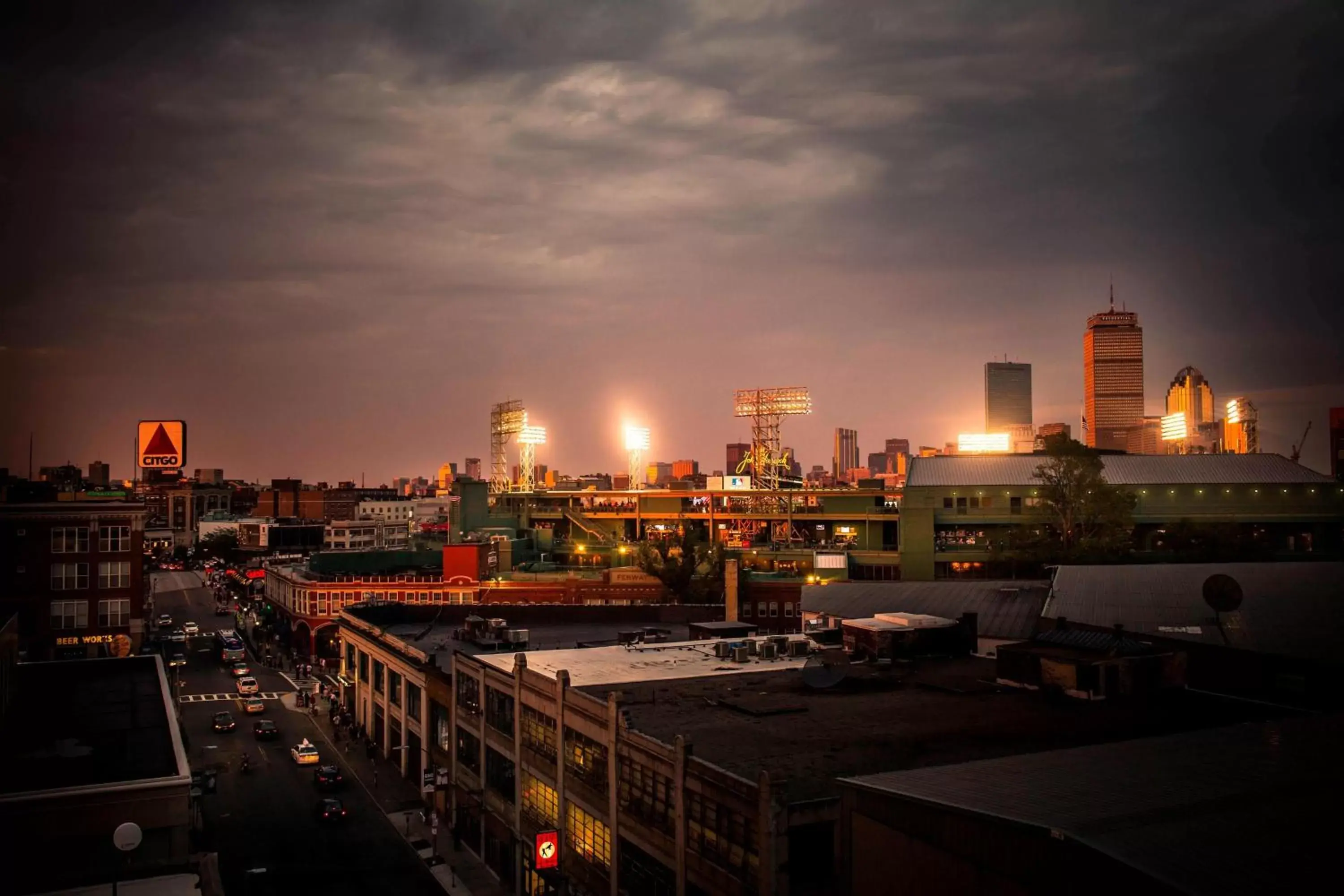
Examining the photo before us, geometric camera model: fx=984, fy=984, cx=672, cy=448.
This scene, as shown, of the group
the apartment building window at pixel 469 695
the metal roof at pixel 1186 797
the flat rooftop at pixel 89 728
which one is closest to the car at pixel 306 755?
the flat rooftop at pixel 89 728

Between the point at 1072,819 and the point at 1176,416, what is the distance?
7299 inches

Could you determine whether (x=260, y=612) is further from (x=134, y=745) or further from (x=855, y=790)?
(x=855, y=790)

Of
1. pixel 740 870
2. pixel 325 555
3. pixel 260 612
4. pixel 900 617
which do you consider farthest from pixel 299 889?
pixel 260 612

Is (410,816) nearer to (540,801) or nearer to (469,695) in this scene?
(469,695)

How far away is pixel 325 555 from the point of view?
11069cm

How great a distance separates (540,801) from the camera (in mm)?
40188

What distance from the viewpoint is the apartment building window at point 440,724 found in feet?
172

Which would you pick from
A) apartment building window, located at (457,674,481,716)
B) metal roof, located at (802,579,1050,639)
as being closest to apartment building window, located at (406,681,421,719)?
apartment building window, located at (457,674,481,716)

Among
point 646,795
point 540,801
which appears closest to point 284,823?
point 540,801

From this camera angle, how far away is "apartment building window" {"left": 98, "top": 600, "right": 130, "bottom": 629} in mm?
63094

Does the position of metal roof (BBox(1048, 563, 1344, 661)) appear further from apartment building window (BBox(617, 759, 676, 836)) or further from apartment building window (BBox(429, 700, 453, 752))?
apartment building window (BBox(429, 700, 453, 752))

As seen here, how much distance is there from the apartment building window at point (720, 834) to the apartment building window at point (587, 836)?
5.84 metres

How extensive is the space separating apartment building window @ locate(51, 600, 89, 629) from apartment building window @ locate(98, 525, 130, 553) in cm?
355

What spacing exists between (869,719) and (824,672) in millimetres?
6312
